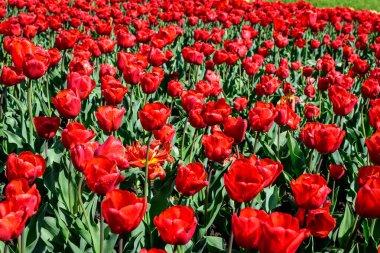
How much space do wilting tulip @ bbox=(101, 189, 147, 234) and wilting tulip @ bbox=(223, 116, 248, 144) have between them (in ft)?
3.34

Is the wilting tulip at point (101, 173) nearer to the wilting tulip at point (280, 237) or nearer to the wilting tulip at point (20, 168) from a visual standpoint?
the wilting tulip at point (20, 168)

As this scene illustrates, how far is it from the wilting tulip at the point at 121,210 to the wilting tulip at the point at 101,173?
0.14 metres

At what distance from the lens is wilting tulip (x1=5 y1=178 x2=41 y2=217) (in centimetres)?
161

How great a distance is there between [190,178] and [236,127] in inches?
24.5

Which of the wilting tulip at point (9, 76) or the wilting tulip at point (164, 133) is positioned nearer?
the wilting tulip at point (164, 133)

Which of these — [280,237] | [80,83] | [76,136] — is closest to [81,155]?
[76,136]

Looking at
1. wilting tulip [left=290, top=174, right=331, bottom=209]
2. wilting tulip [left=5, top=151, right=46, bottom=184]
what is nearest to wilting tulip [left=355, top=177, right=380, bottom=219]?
wilting tulip [left=290, top=174, right=331, bottom=209]

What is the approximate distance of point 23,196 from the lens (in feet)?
5.35

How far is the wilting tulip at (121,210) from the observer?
1.57 metres

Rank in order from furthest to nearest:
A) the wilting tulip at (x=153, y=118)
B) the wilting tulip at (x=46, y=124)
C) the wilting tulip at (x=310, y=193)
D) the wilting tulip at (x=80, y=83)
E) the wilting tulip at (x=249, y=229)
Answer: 1. the wilting tulip at (x=80, y=83)
2. the wilting tulip at (x=46, y=124)
3. the wilting tulip at (x=153, y=118)
4. the wilting tulip at (x=310, y=193)
5. the wilting tulip at (x=249, y=229)

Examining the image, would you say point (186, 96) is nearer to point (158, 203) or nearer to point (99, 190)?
point (158, 203)

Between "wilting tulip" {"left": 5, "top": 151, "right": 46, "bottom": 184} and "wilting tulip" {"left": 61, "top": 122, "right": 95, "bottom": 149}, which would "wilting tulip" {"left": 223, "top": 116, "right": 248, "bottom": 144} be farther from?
"wilting tulip" {"left": 5, "top": 151, "right": 46, "bottom": 184}

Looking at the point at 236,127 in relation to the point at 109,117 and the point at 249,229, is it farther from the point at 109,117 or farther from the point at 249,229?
the point at 249,229

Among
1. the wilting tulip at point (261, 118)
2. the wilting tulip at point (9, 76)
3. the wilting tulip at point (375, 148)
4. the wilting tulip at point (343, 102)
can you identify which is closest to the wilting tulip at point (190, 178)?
the wilting tulip at point (261, 118)
